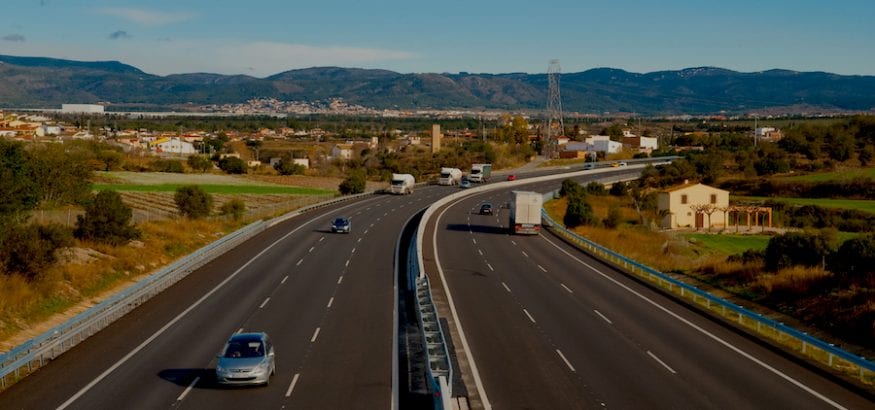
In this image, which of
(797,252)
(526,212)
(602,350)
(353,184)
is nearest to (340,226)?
(526,212)

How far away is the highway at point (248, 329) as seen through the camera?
2062 centimetres

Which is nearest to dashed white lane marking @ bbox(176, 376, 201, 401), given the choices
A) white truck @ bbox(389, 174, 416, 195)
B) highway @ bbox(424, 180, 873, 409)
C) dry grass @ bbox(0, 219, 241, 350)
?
highway @ bbox(424, 180, 873, 409)

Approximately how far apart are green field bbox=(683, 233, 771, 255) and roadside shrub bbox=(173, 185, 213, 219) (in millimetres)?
36798

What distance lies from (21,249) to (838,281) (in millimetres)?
32223

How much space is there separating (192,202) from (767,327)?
143 ft

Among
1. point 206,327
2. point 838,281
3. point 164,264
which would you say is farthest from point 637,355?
point 164,264

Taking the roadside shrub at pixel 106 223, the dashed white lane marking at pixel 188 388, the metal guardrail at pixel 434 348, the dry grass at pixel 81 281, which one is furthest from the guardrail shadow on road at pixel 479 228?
the dashed white lane marking at pixel 188 388

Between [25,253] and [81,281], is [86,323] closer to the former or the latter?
[25,253]

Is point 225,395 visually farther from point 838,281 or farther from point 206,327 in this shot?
point 838,281

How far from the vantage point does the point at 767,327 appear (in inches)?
1196

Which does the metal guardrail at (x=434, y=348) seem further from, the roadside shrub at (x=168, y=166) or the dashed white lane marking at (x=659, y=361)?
the roadside shrub at (x=168, y=166)

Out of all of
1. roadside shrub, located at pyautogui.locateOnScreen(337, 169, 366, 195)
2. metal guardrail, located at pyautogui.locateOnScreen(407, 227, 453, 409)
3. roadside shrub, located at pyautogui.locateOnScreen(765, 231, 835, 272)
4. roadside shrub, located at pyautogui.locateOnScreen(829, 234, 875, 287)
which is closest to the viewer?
metal guardrail, located at pyautogui.locateOnScreen(407, 227, 453, 409)

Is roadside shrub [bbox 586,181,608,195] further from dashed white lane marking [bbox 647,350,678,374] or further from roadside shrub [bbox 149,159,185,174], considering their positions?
dashed white lane marking [bbox 647,350,678,374]

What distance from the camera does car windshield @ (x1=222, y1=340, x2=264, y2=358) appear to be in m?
21.8
